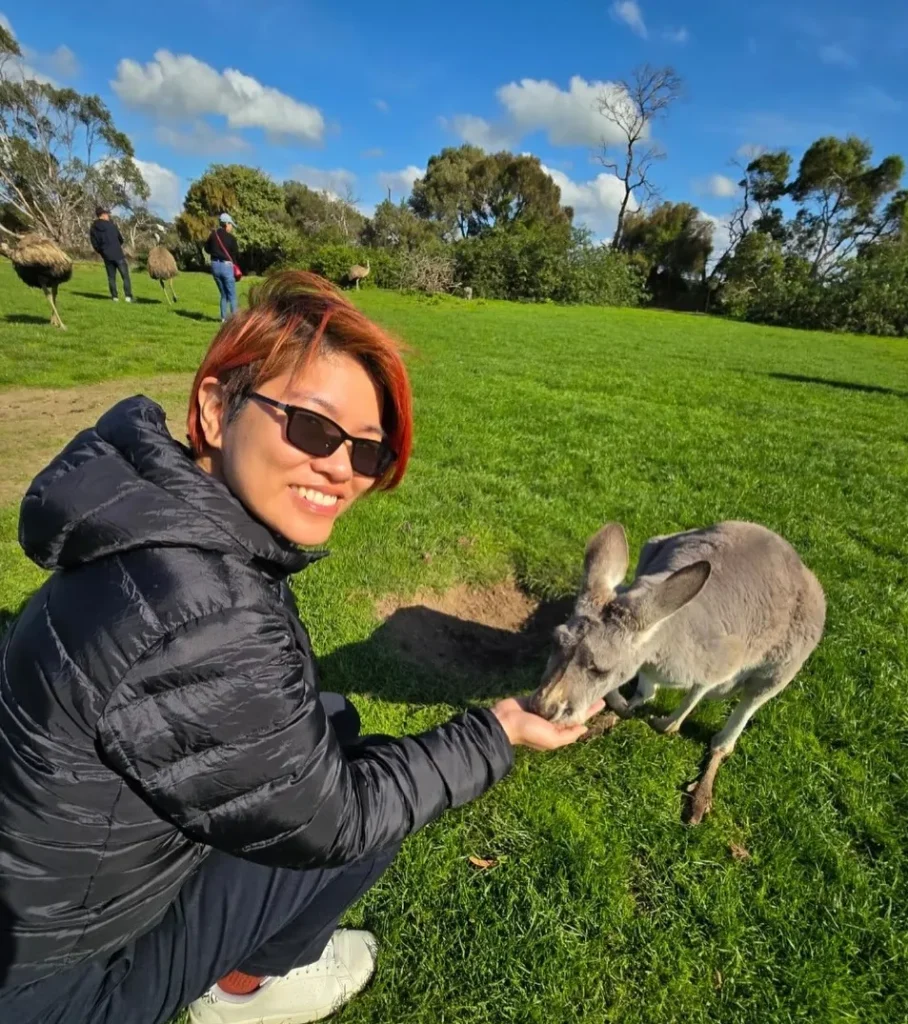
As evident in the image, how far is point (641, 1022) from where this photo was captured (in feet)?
6.65

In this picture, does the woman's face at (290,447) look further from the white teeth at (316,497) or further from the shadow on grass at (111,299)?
the shadow on grass at (111,299)

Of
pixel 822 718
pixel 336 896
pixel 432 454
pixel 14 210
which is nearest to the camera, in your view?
pixel 336 896

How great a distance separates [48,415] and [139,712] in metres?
7.16

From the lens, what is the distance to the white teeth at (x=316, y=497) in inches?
61.9

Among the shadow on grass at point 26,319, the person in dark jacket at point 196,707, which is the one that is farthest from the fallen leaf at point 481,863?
the shadow on grass at point 26,319

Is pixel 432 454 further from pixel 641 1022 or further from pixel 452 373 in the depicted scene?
pixel 641 1022

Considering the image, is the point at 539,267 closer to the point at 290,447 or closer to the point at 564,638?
the point at 564,638

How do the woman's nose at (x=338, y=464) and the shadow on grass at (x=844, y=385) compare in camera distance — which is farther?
the shadow on grass at (x=844, y=385)

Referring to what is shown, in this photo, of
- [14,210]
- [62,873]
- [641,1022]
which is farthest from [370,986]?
[14,210]

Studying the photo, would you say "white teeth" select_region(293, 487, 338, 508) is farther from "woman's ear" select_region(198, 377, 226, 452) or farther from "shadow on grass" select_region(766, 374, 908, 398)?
"shadow on grass" select_region(766, 374, 908, 398)

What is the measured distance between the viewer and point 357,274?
2603 centimetres

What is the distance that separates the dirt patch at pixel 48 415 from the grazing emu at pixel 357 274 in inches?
744

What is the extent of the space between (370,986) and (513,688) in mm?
1667

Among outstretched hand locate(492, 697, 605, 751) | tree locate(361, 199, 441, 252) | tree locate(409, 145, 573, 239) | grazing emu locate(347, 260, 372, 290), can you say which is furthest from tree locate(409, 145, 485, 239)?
outstretched hand locate(492, 697, 605, 751)
